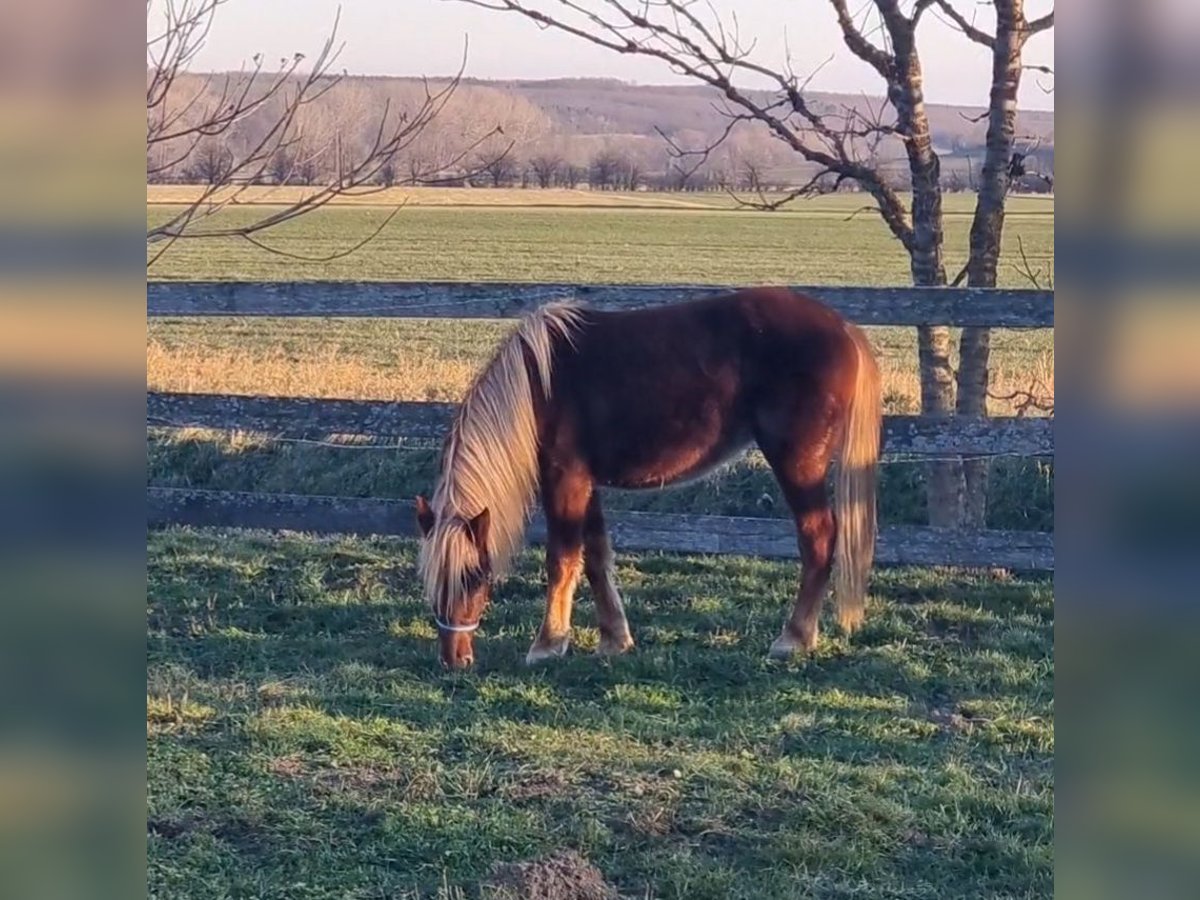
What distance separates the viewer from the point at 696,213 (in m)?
54.6

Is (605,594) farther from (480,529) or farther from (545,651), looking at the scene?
(480,529)

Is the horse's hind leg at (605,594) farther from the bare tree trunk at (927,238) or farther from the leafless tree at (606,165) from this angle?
the leafless tree at (606,165)

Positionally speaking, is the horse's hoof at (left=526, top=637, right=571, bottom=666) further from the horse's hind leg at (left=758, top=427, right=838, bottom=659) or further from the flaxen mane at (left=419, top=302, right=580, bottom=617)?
the horse's hind leg at (left=758, top=427, right=838, bottom=659)

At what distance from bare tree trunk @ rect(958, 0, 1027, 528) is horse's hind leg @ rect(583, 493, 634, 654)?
7.56 feet

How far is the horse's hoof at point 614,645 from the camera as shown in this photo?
5.59 m

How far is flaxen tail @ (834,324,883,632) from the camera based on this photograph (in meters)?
5.62

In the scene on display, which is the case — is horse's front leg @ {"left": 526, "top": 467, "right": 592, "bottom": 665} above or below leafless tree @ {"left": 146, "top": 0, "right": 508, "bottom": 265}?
below

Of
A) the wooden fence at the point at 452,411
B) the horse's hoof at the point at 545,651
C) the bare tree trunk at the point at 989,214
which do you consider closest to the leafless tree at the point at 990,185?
the bare tree trunk at the point at 989,214

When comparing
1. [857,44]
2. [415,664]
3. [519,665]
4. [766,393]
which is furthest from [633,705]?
[857,44]

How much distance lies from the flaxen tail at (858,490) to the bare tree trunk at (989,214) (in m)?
1.12

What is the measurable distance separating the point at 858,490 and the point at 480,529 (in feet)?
5.62

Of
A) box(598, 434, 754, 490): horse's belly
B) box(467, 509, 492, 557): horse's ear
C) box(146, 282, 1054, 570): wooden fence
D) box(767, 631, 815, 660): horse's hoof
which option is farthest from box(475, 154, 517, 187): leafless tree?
box(767, 631, 815, 660): horse's hoof
